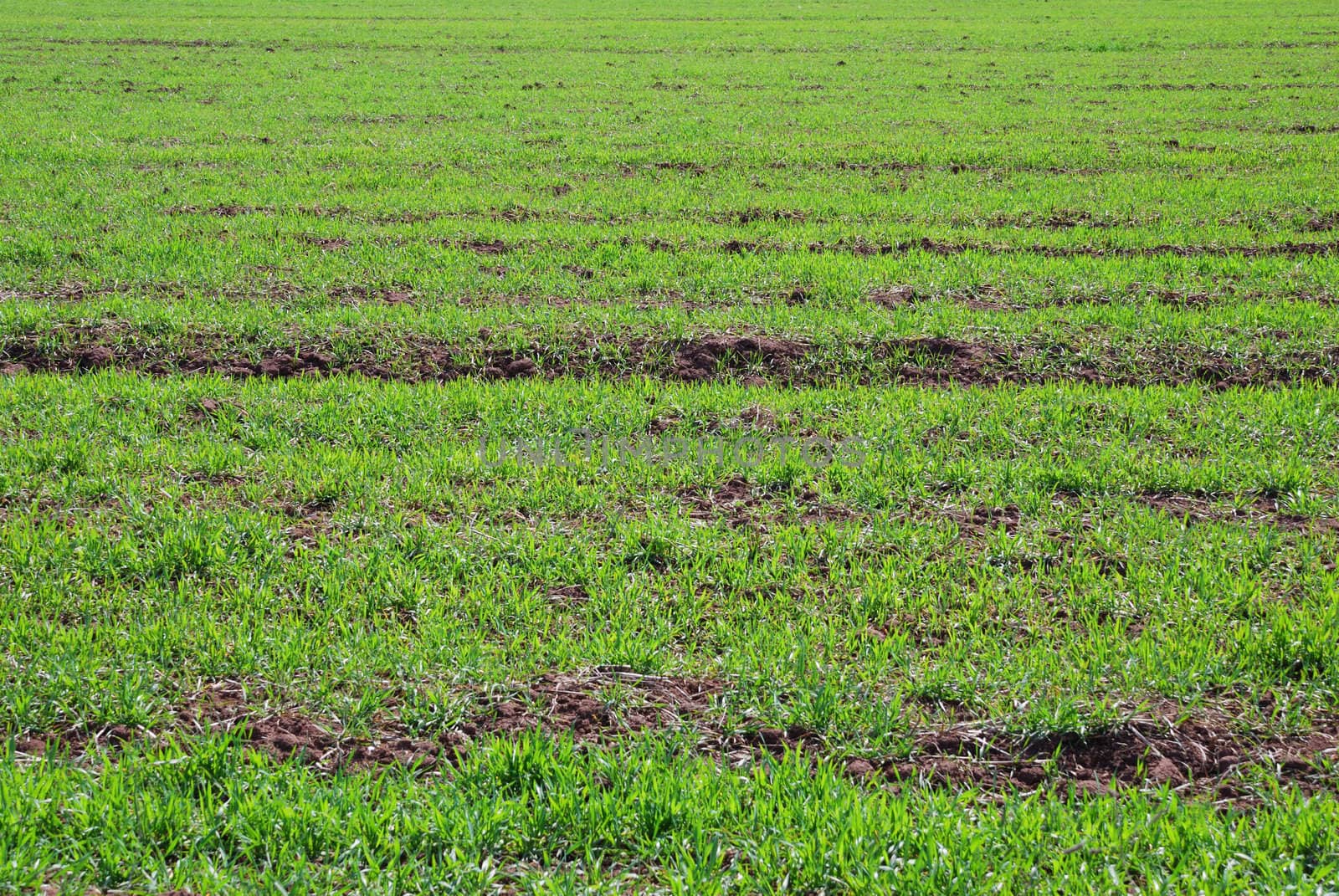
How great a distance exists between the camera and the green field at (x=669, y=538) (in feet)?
9.61

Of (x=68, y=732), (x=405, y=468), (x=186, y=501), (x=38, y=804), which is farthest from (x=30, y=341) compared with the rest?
(x=38, y=804)

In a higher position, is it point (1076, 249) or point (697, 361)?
point (1076, 249)

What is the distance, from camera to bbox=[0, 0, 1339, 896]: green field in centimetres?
293

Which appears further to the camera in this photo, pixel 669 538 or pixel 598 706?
pixel 669 538

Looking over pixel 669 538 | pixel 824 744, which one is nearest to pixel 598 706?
pixel 824 744

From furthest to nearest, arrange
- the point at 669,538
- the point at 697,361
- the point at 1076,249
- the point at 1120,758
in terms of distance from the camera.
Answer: the point at 1076,249 < the point at 697,361 < the point at 669,538 < the point at 1120,758

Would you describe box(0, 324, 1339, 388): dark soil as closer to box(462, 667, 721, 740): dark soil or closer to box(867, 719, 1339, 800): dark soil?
box(462, 667, 721, 740): dark soil

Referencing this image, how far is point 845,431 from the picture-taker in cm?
563

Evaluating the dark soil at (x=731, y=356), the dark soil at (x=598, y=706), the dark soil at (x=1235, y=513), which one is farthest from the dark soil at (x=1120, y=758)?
the dark soil at (x=731, y=356)

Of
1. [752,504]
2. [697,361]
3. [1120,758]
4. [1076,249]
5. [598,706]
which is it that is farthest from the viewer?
[1076,249]

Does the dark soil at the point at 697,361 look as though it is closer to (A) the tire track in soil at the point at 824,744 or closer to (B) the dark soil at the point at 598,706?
(B) the dark soil at the point at 598,706

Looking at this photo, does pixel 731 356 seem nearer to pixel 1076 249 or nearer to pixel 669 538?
pixel 669 538

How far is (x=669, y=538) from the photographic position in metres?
4.54

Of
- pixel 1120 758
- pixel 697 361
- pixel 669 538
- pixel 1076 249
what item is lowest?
pixel 1120 758
